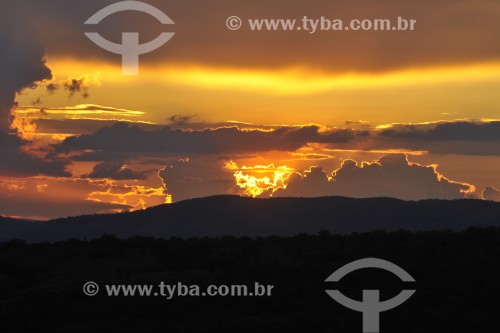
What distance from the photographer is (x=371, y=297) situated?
4841cm

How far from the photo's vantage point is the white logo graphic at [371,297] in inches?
1726

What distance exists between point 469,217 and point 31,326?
126815 millimetres

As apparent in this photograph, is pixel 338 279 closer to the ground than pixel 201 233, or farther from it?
closer to the ground

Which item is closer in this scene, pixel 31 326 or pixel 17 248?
pixel 31 326

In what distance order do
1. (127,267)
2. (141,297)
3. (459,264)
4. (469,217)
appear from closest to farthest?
(141,297) → (459,264) → (127,267) → (469,217)

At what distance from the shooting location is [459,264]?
53500mm

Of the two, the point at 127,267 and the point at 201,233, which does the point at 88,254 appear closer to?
the point at 127,267

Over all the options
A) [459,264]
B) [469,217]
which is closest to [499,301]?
[459,264]

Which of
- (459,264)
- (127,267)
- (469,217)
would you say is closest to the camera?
(459,264)

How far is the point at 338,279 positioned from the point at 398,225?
126079mm

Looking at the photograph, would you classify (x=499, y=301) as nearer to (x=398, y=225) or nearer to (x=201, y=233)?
(x=398, y=225)

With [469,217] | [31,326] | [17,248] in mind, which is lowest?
[31,326]

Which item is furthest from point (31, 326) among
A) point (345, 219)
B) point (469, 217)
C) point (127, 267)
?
point (345, 219)

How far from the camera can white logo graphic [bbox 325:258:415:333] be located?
43844 millimetres
